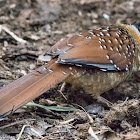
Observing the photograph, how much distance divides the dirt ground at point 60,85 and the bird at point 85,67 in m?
0.27

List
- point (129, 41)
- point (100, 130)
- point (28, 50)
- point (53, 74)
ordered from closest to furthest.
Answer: point (100, 130)
point (53, 74)
point (129, 41)
point (28, 50)

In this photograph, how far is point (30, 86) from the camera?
3.26 m

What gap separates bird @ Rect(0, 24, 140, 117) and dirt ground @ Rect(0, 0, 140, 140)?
0.89 ft

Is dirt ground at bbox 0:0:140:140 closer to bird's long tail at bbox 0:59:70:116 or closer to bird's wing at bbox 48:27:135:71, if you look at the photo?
bird's long tail at bbox 0:59:70:116

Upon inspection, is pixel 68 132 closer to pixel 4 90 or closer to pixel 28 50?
pixel 4 90

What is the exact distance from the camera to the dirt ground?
3188 mm

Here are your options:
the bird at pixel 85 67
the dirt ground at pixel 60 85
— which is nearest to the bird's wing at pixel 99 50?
the bird at pixel 85 67

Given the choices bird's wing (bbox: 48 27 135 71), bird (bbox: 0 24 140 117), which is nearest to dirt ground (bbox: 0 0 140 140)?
bird (bbox: 0 24 140 117)

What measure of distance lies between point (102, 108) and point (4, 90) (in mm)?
1319

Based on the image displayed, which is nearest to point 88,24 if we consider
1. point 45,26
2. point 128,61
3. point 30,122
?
point 45,26

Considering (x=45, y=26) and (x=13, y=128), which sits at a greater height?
(x=45, y=26)

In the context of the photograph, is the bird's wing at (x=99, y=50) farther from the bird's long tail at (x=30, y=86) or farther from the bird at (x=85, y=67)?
the bird's long tail at (x=30, y=86)

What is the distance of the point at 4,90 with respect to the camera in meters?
3.17

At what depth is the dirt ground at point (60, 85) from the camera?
3188mm
